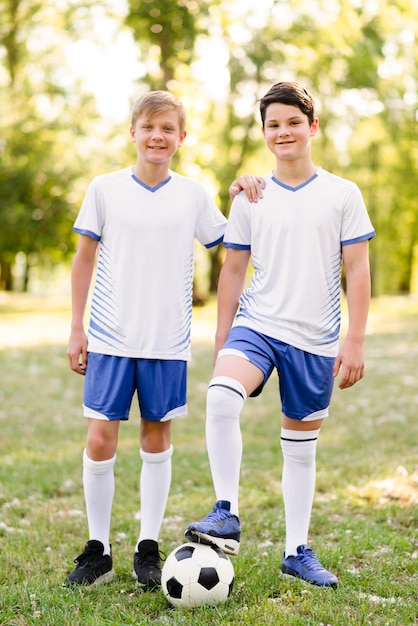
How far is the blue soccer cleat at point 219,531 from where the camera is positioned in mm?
3264

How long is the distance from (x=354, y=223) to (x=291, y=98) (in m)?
0.68

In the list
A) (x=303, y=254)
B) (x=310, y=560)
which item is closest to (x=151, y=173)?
(x=303, y=254)

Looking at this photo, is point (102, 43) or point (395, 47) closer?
point (102, 43)

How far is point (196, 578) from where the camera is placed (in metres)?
3.39

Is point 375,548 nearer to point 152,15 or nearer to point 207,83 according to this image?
point 152,15

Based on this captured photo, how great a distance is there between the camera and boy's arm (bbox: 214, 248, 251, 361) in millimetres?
3885

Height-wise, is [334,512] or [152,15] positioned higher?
[152,15]

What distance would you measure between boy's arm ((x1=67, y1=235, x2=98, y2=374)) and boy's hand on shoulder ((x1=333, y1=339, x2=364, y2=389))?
129 centimetres

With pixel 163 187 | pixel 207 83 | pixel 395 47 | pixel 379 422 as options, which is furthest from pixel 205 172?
pixel 163 187

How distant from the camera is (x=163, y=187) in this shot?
3924 mm

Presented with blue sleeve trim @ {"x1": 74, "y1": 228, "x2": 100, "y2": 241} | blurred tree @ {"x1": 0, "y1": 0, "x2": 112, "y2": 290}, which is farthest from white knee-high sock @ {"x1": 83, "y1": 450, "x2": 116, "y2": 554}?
blurred tree @ {"x1": 0, "y1": 0, "x2": 112, "y2": 290}

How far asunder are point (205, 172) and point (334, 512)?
20908mm

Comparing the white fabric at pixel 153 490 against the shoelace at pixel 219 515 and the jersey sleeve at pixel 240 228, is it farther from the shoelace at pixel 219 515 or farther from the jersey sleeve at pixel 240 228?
the jersey sleeve at pixel 240 228

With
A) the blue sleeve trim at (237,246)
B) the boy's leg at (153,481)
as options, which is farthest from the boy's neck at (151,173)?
the boy's leg at (153,481)
